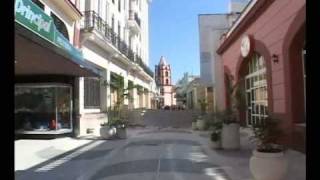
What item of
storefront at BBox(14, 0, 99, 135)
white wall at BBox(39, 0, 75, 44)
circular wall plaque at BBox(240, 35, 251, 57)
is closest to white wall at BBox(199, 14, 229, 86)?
circular wall plaque at BBox(240, 35, 251, 57)

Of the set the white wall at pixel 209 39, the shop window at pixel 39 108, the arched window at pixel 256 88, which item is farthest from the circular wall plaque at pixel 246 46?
the white wall at pixel 209 39

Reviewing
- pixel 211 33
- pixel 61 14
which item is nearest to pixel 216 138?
pixel 61 14

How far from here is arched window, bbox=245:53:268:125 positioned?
774 inches

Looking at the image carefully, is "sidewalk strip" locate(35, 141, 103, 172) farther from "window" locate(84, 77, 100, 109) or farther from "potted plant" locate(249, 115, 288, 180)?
"window" locate(84, 77, 100, 109)

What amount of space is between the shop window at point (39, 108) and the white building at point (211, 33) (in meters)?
19.1

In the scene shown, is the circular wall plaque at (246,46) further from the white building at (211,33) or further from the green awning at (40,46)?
the white building at (211,33)

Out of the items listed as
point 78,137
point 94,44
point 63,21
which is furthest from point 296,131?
point 94,44

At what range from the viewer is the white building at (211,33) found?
38000mm

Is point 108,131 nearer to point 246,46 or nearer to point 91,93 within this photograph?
point 91,93

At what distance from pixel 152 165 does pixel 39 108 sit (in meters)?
10.9

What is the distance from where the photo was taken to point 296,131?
1365 centimetres

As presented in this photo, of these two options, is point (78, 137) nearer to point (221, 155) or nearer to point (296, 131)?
point (221, 155)
